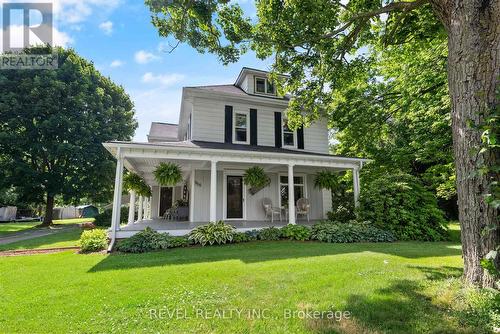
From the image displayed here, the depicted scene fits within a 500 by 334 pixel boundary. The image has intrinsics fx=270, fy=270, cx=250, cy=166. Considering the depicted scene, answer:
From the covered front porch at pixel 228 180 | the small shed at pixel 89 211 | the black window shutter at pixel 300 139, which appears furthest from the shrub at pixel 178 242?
the small shed at pixel 89 211

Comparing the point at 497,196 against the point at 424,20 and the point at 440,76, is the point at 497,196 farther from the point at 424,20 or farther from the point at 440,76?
the point at 440,76

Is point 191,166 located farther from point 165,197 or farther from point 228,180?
point 165,197

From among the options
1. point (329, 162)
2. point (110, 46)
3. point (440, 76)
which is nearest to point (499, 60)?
point (329, 162)

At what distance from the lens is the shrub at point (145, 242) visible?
786cm

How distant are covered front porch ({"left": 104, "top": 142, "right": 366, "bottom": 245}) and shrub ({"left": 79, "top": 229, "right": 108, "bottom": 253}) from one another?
30 centimetres

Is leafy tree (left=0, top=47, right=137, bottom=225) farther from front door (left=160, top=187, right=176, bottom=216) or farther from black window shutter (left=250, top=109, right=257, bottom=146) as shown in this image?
black window shutter (left=250, top=109, right=257, bottom=146)

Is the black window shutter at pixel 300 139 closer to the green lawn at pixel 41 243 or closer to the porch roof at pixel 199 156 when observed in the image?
the porch roof at pixel 199 156

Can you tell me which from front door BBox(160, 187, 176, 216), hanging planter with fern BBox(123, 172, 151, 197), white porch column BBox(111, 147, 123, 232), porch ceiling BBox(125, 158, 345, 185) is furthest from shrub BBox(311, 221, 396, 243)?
front door BBox(160, 187, 176, 216)

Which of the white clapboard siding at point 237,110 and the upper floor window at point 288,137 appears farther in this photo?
the upper floor window at point 288,137

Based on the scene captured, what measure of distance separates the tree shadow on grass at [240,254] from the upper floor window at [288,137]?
19.9ft

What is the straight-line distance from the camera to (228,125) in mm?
12453

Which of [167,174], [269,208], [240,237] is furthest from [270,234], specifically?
[167,174]

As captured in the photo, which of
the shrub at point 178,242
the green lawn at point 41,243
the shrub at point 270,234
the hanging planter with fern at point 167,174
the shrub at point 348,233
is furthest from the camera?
the green lawn at point 41,243

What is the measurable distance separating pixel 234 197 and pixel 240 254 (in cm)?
517
